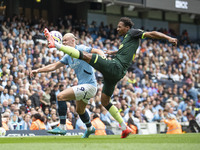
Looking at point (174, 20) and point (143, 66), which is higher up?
point (174, 20)

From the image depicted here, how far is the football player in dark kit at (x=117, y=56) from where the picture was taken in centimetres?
838

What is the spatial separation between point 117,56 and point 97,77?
40.5ft

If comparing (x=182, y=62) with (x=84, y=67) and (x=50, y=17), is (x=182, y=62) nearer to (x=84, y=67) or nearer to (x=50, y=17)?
(x=50, y=17)

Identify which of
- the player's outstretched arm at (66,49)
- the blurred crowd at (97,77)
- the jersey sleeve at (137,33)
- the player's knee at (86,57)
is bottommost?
the blurred crowd at (97,77)

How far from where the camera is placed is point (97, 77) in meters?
21.5

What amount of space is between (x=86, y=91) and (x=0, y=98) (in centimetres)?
775

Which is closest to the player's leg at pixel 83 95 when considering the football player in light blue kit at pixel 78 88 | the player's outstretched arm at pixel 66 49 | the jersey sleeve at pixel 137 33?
the football player in light blue kit at pixel 78 88

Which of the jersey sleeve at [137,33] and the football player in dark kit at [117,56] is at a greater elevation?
the jersey sleeve at [137,33]

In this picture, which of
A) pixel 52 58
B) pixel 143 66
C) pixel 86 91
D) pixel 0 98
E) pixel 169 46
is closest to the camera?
pixel 86 91

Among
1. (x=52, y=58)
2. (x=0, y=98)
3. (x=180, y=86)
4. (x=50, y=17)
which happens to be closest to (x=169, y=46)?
(x=180, y=86)

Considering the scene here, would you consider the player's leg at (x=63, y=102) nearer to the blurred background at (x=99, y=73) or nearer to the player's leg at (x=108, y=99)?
the player's leg at (x=108, y=99)

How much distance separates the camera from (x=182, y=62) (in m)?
29.2

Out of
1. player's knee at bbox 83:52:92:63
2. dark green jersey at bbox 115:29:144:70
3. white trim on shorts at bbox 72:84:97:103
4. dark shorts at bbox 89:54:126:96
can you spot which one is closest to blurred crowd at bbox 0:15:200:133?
white trim on shorts at bbox 72:84:97:103

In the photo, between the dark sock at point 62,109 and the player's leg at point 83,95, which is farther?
the dark sock at point 62,109
